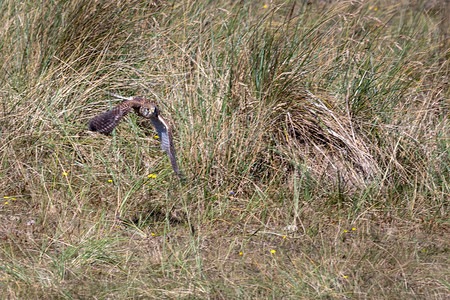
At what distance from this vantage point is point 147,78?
15.4 feet

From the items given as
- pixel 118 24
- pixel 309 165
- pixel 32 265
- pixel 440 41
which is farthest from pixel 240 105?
pixel 440 41

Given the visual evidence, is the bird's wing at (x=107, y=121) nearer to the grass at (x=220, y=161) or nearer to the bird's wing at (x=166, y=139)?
the bird's wing at (x=166, y=139)

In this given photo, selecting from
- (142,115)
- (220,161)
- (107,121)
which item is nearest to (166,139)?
(142,115)

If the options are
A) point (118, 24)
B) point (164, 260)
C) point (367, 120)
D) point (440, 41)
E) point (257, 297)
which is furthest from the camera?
point (440, 41)

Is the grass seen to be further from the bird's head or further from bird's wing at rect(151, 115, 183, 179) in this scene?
the bird's head

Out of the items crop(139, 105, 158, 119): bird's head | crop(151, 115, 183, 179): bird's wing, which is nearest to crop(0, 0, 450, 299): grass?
crop(151, 115, 183, 179): bird's wing

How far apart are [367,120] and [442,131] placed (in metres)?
0.53

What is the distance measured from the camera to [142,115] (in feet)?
11.8

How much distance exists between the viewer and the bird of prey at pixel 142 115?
11.1 ft

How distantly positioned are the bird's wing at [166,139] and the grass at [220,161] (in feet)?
1.05

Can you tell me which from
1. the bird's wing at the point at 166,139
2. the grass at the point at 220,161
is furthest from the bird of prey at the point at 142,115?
the grass at the point at 220,161

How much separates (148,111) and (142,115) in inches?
2.2

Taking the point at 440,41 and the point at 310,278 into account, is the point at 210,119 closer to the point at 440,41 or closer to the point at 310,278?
the point at 310,278

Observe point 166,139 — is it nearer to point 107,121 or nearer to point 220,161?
point 107,121
